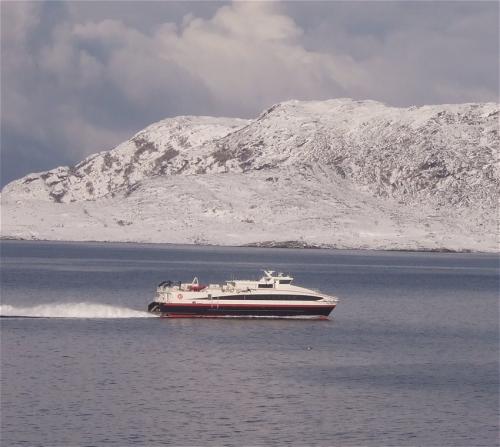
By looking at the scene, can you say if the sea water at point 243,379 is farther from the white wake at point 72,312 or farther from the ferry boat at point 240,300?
the ferry boat at point 240,300

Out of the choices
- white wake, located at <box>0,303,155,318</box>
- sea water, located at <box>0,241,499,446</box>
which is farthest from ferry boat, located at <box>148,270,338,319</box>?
white wake, located at <box>0,303,155,318</box>

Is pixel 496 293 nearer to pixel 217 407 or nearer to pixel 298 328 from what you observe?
pixel 298 328

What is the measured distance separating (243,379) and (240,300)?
41.4 metres

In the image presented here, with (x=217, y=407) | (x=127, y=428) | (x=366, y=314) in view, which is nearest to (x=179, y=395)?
(x=217, y=407)

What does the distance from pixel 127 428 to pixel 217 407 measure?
804cm

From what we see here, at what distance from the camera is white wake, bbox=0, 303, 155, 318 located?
12625 cm

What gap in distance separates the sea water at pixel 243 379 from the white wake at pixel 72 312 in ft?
0.71

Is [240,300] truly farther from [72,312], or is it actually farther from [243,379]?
[243,379]

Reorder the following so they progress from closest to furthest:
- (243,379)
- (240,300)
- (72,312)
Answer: (243,379)
(240,300)
(72,312)

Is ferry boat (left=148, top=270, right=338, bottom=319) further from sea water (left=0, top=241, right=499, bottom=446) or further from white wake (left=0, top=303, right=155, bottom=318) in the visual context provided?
white wake (left=0, top=303, right=155, bottom=318)

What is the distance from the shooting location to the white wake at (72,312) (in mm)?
126250

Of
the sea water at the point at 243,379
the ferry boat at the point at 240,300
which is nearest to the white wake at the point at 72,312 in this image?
the sea water at the point at 243,379

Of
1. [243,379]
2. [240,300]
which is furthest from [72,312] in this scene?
[243,379]

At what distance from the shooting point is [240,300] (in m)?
127
